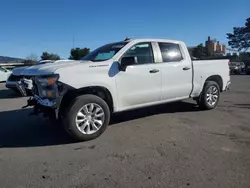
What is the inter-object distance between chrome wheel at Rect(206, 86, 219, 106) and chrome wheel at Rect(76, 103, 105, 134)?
3486 millimetres

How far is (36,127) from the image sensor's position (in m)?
5.80

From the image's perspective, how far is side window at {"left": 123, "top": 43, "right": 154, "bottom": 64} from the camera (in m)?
5.40

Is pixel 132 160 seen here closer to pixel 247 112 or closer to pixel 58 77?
pixel 58 77

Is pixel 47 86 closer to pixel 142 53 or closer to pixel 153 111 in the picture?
pixel 142 53

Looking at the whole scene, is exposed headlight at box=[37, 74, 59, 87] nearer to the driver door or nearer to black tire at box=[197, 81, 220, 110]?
the driver door

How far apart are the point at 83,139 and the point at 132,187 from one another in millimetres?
1890

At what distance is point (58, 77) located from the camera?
14.2ft

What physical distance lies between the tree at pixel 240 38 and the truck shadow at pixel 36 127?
184ft

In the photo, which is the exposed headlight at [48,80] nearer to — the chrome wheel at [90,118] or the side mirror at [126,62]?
the chrome wheel at [90,118]

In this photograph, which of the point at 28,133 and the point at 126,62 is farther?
the point at 28,133

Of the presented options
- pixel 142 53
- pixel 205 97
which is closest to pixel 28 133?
pixel 142 53

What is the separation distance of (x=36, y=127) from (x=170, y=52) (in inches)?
145

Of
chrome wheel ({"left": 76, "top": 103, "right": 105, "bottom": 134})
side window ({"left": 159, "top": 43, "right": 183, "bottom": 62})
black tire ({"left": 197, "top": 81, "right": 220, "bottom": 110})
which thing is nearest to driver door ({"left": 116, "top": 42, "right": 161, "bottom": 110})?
side window ({"left": 159, "top": 43, "right": 183, "bottom": 62})

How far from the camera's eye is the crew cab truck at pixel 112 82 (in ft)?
14.8
